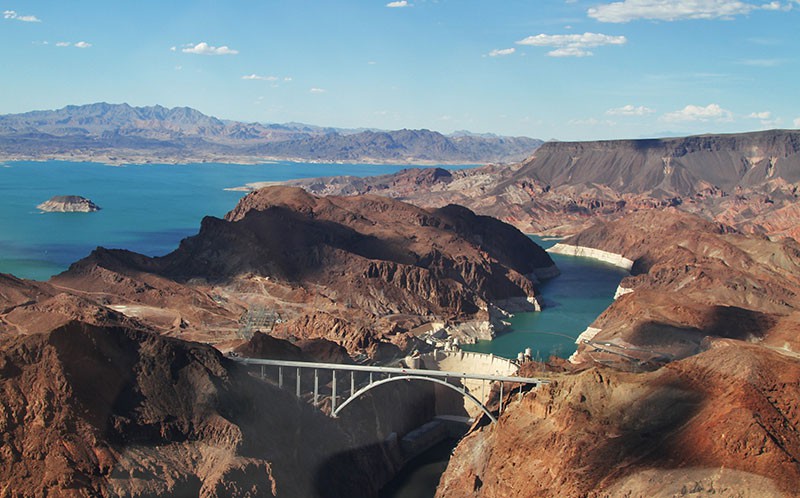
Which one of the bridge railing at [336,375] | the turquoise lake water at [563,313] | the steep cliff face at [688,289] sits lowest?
the turquoise lake water at [563,313]

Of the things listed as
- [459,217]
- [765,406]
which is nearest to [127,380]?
[765,406]

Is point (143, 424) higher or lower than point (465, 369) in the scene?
higher

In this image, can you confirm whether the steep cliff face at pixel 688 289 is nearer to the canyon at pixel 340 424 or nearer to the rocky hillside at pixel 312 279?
the canyon at pixel 340 424

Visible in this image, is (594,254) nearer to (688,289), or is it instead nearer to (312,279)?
(688,289)

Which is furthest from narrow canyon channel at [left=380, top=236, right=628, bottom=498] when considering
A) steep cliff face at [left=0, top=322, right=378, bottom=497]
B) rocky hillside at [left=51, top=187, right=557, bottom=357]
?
steep cliff face at [left=0, top=322, right=378, bottom=497]

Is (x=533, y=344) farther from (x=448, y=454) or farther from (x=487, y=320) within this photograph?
(x=448, y=454)

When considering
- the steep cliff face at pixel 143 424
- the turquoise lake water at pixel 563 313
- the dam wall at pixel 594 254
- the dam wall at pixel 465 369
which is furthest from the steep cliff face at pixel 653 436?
the dam wall at pixel 594 254

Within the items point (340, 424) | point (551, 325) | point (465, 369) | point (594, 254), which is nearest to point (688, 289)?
point (551, 325)
